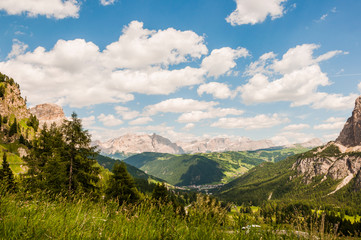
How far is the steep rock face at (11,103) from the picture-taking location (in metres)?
171

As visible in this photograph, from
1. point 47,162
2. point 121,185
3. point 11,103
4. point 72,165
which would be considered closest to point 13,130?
point 11,103

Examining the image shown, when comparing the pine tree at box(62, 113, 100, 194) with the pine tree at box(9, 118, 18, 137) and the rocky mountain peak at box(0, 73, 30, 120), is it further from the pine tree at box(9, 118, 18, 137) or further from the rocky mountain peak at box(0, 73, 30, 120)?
the rocky mountain peak at box(0, 73, 30, 120)

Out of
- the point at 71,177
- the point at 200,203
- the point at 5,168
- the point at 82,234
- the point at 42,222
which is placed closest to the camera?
the point at 82,234

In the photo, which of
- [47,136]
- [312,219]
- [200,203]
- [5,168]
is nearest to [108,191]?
[47,136]

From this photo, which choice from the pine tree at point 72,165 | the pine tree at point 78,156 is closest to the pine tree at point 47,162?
the pine tree at point 72,165

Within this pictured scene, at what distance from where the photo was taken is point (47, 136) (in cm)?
3622

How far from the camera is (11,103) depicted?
595 ft

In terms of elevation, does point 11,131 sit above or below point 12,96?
below

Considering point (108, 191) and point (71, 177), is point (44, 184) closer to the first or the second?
point (71, 177)

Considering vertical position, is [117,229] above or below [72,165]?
above

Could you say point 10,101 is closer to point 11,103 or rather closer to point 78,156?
point 11,103

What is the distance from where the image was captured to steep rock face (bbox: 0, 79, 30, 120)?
170750 millimetres

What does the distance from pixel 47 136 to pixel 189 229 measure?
3935 centimetres

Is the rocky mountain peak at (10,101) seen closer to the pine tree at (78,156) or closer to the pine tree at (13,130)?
the pine tree at (13,130)
